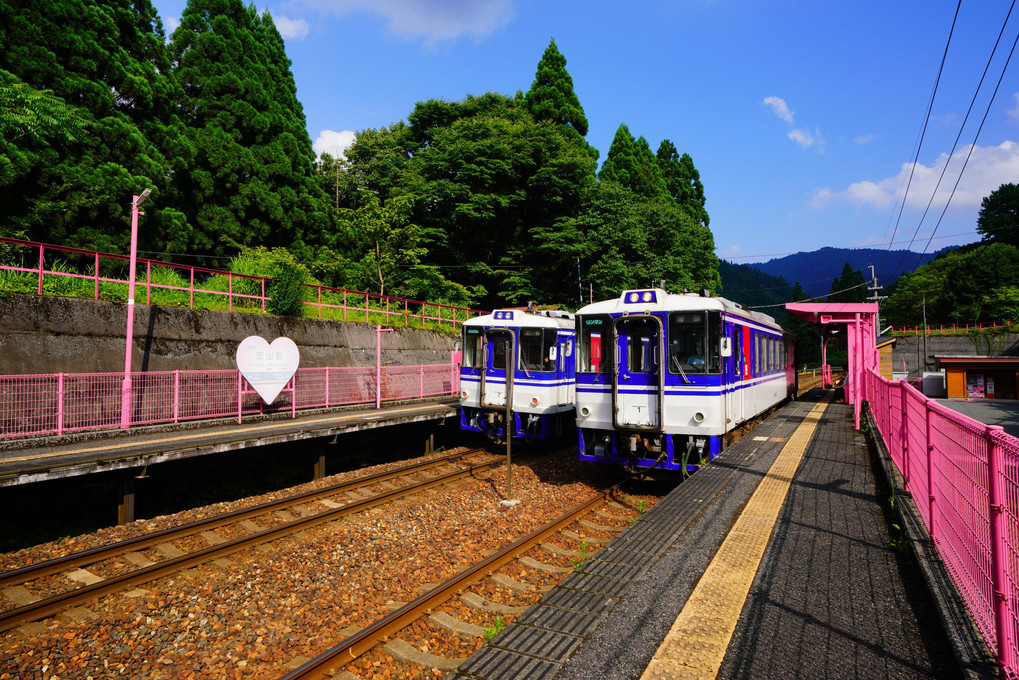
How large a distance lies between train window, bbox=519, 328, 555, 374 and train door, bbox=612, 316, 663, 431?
3.63 meters

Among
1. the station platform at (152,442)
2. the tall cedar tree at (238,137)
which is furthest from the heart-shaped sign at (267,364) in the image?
the tall cedar tree at (238,137)

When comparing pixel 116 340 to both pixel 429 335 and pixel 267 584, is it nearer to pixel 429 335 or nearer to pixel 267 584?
pixel 267 584

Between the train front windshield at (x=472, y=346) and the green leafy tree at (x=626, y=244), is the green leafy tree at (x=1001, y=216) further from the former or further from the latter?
the train front windshield at (x=472, y=346)

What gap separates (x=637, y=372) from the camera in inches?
363

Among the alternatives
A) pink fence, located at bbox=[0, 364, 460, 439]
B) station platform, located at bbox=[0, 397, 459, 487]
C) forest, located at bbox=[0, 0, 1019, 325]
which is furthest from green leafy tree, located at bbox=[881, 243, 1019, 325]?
station platform, located at bbox=[0, 397, 459, 487]

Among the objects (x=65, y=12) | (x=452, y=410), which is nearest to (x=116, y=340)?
(x=452, y=410)

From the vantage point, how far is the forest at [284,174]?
649 inches

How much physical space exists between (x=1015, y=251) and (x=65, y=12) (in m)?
81.5

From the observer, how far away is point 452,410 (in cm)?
1527

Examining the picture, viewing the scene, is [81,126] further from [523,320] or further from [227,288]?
[523,320]

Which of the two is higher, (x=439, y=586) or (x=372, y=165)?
(x=372, y=165)

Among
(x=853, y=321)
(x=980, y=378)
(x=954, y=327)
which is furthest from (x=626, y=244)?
(x=954, y=327)

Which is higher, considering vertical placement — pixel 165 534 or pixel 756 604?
pixel 756 604

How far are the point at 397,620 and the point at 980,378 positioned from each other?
33659 millimetres
